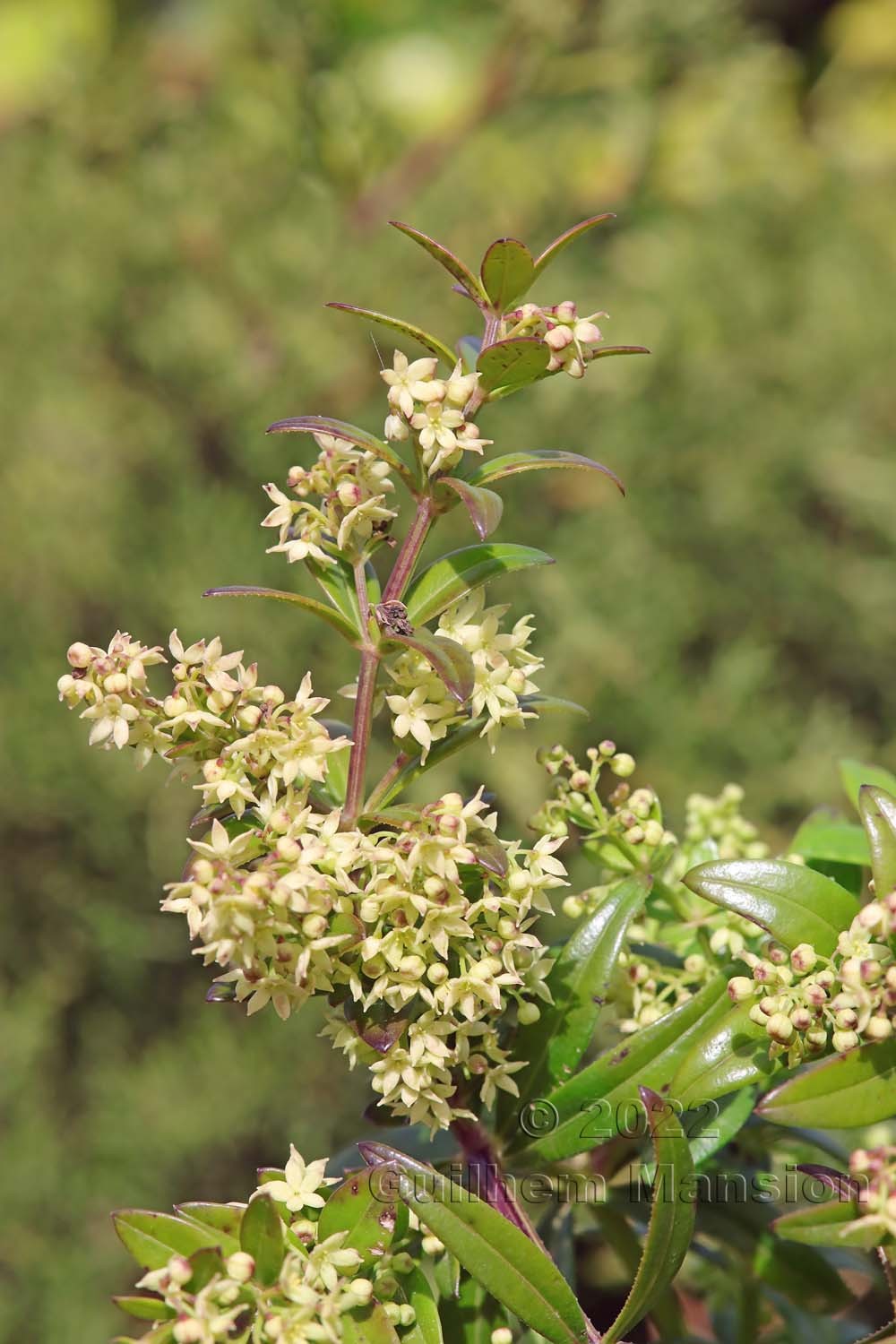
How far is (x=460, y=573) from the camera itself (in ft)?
1.38

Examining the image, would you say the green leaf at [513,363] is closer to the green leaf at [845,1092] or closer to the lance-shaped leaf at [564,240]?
the lance-shaped leaf at [564,240]

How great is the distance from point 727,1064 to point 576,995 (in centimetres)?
6

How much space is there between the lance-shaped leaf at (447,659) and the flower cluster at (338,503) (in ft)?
0.15

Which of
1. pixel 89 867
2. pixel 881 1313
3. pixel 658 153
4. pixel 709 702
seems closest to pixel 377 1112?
pixel 881 1313

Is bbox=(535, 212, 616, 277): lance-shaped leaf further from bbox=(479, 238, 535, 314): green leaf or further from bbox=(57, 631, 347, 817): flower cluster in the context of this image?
bbox=(57, 631, 347, 817): flower cluster

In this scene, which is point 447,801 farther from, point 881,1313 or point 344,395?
point 344,395

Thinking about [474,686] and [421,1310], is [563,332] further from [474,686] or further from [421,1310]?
[421,1310]

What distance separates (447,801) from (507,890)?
5 centimetres

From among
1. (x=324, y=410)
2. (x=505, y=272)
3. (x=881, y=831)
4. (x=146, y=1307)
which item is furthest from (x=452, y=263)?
(x=324, y=410)

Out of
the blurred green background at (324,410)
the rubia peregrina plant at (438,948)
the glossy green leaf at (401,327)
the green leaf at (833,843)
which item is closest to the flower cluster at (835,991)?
the rubia peregrina plant at (438,948)

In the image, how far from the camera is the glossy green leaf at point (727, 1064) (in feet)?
1.35

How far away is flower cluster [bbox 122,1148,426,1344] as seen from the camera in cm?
35

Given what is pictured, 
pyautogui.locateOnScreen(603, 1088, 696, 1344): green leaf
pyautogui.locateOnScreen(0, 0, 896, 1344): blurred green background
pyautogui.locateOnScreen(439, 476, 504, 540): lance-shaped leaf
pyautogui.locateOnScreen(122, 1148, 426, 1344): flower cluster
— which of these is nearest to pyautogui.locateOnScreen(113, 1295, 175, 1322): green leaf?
pyautogui.locateOnScreen(122, 1148, 426, 1344): flower cluster

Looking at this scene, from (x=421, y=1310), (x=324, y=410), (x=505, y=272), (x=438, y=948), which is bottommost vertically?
(x=421, y=1310)
